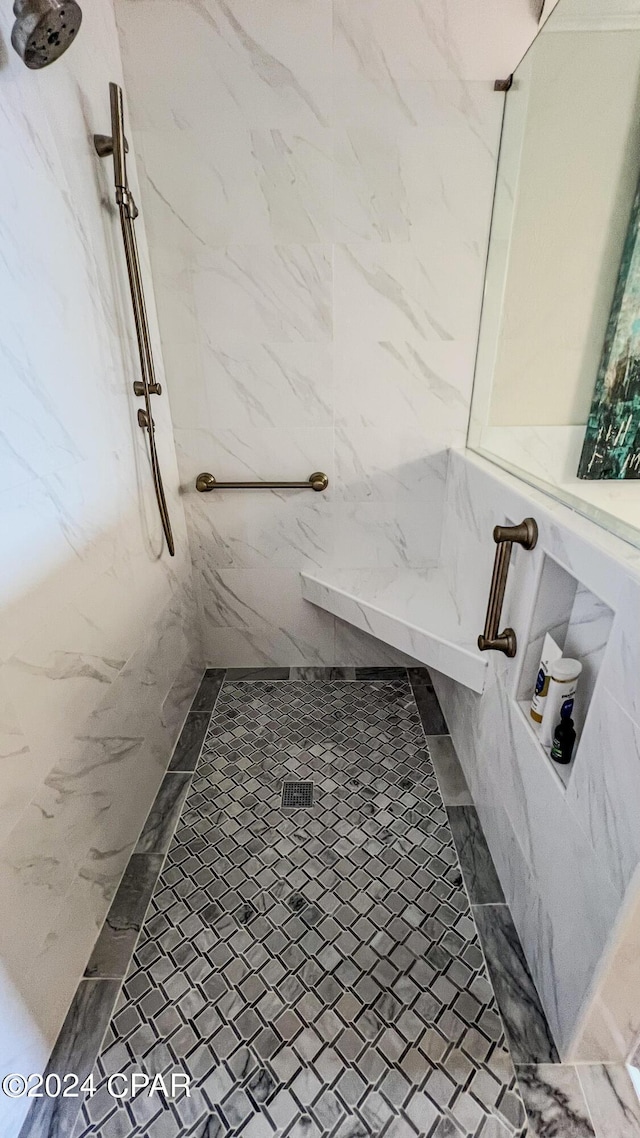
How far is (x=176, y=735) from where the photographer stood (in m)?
1.67

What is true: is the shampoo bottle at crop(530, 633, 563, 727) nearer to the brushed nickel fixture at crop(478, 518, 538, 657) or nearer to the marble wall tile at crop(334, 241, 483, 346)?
the brushed nickel fixture at crop(478, 518, 538, 657)

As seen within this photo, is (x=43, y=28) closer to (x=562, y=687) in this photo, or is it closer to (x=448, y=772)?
(x=562, y=687)

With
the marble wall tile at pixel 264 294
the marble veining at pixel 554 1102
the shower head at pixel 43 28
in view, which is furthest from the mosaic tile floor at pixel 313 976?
the shower head at pixel 43 28

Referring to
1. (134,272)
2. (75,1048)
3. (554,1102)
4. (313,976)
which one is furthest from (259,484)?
(554,1102)

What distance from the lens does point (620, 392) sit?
5.23ft

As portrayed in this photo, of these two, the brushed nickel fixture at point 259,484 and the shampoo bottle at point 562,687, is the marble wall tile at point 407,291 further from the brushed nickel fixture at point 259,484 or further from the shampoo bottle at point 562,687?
the shampoo bottle at point 562,687

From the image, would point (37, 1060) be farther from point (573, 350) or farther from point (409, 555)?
point (573, 350)

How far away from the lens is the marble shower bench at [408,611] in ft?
4.69

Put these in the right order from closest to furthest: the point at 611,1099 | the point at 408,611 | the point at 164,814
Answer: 1. the point at 611,1099
2. the point at 164,814
3. the point at 408,611

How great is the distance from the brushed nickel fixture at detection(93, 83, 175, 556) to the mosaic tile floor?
920 millimetres

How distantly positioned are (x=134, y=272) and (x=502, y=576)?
1193 millimetres

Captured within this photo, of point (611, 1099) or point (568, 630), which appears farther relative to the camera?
point (568, 630)

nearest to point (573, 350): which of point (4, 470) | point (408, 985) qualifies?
point (4, 470)

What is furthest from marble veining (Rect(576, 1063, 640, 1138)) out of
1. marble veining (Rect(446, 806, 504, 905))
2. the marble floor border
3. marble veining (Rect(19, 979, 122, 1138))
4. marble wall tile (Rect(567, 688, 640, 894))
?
marble veining (Rect(19, 979, 122, 1138))
